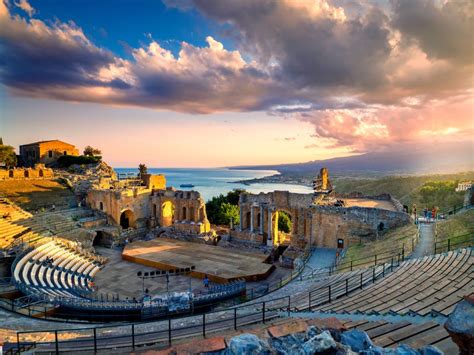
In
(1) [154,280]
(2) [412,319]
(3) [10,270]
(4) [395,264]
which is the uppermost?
(2) [412,319]

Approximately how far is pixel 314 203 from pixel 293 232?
154 inches

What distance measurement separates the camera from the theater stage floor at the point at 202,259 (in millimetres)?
23781

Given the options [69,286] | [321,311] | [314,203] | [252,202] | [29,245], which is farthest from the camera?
[252,202]

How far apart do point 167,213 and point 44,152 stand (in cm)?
4095

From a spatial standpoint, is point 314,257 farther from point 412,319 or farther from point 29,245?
point 29,245

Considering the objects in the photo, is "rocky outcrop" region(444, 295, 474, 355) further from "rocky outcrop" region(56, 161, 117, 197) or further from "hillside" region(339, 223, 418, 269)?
"rocky outcrop" region(56, 161, 117, 197)

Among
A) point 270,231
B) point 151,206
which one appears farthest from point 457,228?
point 151,206

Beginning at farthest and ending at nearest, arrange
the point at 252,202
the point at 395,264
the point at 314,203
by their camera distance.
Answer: the point at 252,202
the point at 314,203
the point at 395,264

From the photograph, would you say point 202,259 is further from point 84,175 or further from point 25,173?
point 84,175

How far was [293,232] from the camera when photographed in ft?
99.0

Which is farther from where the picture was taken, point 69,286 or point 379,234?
point 379,234

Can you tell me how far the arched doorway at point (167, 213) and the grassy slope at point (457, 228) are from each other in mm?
31743

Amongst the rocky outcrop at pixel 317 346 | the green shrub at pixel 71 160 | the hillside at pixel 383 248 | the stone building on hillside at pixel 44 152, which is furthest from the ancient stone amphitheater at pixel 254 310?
the stone building on hillside at pixel 44 152

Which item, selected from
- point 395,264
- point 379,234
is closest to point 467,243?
point 395,264
